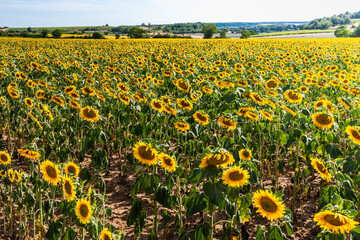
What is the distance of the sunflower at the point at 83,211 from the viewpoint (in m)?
2.33

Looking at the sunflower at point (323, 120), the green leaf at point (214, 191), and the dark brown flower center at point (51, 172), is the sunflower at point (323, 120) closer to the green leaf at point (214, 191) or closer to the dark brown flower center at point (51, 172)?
the green leaf at point (214, 191)

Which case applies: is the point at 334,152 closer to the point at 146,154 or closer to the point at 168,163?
the point at 168,163

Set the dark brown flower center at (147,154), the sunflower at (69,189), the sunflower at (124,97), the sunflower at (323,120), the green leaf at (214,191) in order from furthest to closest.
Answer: the sunflower at (124,97) < the sunflower at (323,120) < the dark brown flower center at (147,154) < the sunflower at (69,189) < the green leaf at (214,191)

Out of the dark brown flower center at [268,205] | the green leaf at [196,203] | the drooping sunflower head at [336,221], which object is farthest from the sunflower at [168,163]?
the drooping sunflower head at [336,221]

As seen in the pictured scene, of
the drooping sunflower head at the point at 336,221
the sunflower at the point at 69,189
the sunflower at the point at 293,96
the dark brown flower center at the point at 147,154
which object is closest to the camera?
the drooping sunflower head at the point at 336,221

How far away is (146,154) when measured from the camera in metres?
2.61

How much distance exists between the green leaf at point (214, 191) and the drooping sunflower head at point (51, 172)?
149cm

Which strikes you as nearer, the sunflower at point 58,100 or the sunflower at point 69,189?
the sunflower at point 69,189

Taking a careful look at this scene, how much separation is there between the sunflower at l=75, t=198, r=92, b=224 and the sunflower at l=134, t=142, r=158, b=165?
0.59 metres

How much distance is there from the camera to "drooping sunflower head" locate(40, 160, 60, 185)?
9.07ft

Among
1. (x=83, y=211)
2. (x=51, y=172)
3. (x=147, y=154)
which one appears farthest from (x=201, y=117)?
(x=83, y=211)

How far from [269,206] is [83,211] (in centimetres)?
152

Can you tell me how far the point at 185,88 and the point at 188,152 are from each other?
2.11 m

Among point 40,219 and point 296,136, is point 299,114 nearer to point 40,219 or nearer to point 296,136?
point 296,136
